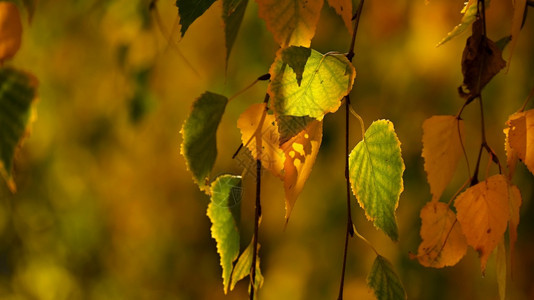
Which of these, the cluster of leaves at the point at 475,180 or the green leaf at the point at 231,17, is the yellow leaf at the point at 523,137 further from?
the green leaf at the point at 231,17

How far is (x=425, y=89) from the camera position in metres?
1.47

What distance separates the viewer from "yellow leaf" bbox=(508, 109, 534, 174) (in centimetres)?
38

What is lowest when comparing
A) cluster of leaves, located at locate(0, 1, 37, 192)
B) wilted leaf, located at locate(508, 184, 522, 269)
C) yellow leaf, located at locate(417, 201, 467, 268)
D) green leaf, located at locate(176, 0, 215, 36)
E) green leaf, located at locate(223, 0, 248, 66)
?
yellow leaf, located at locate(417, 201, 467, 268)

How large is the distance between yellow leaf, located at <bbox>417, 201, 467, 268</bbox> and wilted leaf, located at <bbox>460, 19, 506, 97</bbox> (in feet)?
0.24

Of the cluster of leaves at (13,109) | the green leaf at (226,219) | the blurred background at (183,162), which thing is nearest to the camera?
the cluster of leaves at (13,109)

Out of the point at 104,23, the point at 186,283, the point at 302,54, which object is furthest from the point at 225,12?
the point at 186,283

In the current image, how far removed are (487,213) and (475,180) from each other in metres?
0.04

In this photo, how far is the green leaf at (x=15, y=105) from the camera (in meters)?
0.30

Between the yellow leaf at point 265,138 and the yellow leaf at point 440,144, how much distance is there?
100 millimetres

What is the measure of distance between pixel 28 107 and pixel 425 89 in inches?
49.0

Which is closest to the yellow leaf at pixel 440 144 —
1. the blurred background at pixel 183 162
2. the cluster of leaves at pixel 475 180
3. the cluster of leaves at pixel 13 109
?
the cluster of leaves at pixel 475 180

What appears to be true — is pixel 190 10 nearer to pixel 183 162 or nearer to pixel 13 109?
pixel 13 109

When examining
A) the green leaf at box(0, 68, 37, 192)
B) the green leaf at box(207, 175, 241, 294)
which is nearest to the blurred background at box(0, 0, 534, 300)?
the green leaf at box(207, 175, 241, 294)

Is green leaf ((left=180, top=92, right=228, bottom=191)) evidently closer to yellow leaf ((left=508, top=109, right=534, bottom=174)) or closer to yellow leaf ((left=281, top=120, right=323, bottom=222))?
yellow leaf ((left=281, top=120, right=323, bottom=222))
